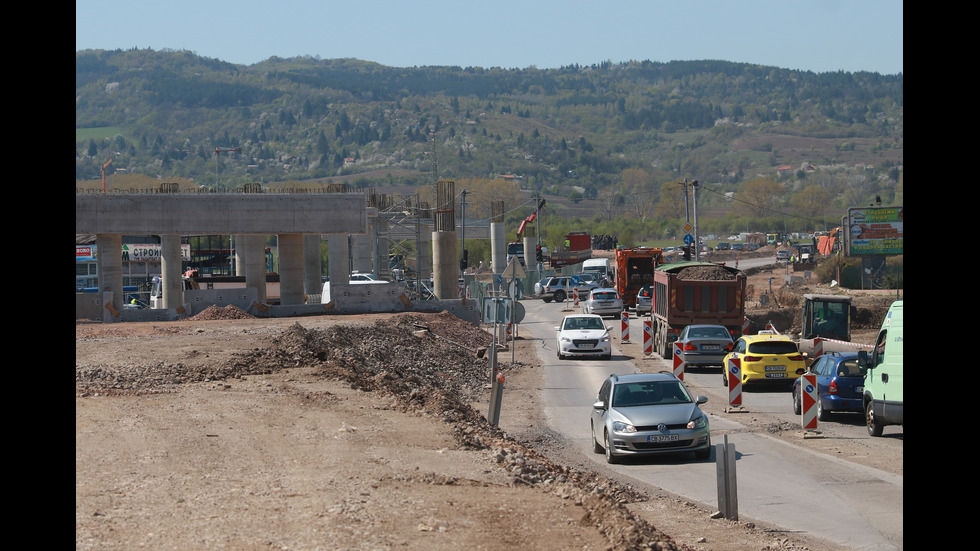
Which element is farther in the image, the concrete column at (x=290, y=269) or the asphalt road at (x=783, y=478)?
the concrete column at (x=290, y=269)

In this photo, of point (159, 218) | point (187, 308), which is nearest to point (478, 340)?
point (187, 308)

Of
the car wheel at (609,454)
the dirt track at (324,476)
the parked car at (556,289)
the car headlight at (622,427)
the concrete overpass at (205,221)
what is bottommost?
the parked car at (556,289)

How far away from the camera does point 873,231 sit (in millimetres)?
62906

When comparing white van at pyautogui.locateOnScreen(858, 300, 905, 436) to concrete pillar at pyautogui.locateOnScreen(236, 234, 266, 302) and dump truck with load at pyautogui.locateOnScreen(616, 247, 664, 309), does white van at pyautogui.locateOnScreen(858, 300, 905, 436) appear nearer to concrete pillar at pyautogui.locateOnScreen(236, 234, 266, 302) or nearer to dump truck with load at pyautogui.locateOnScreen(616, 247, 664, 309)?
dump truck with load at pyautogui.locateOnScreen(616, 247, 664, 309)

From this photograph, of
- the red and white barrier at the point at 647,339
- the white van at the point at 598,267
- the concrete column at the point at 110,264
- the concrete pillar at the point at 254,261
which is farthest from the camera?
the white van at the point at 598,267

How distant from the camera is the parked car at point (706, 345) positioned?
29.7 meters

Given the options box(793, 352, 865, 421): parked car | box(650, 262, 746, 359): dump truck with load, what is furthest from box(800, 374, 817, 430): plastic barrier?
box(650, 262, 746, 359): dump truck with load

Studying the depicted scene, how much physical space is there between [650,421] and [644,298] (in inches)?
1493

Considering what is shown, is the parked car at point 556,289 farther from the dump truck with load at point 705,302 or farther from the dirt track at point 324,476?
the dirt track at point 324,476

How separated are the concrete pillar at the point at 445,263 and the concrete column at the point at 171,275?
47.6 feet

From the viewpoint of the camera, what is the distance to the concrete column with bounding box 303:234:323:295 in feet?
203

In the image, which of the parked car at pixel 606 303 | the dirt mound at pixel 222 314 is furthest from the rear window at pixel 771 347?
the parked car at pixel 606 303
